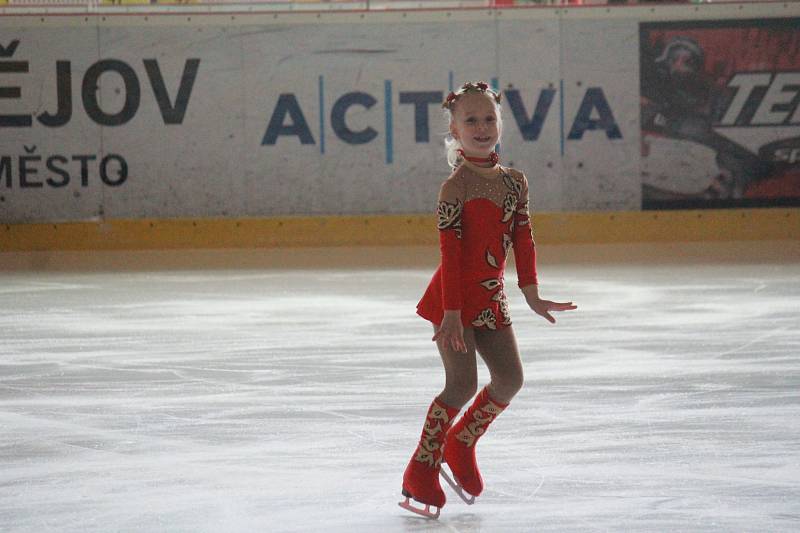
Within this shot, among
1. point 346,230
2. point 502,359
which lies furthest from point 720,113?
point 502,359

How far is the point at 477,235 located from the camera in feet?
10.6

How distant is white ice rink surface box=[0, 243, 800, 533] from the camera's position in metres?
3.28

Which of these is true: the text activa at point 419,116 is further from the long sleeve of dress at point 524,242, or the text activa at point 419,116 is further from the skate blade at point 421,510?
the skate blade at point 421,510

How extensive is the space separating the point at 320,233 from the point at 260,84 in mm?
1543

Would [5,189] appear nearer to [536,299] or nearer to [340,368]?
[340,368]

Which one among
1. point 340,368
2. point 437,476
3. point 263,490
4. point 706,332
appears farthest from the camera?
point 706,332

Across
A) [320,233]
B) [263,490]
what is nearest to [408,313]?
[263,490]

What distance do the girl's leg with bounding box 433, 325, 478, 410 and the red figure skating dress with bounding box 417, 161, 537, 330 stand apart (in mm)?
63

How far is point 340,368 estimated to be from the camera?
221 inches

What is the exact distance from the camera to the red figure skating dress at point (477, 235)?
10.5 ft

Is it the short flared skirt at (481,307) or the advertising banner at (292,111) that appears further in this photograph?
the advertising banner at (292,111)

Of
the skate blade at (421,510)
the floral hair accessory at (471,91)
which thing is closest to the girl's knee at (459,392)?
the skate blade at (421,510)

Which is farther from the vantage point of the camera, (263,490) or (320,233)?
(320,233)

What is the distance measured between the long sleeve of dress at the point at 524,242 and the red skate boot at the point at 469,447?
0.30 meters
